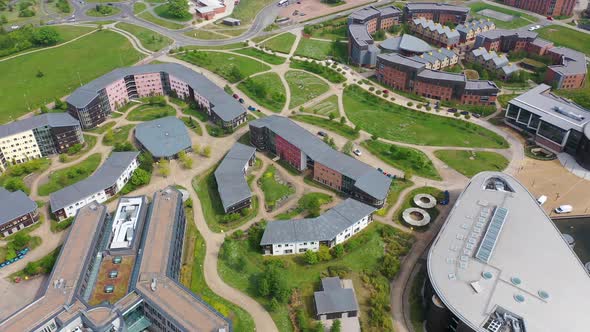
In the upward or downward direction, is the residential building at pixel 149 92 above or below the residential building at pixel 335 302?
above

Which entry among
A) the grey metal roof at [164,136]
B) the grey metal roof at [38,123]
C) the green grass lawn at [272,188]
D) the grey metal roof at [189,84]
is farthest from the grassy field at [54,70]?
the green grass lawn at [272,188]

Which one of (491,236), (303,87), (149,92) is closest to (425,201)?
(491,236)

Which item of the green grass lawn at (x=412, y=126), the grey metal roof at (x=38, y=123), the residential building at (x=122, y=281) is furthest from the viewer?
the green grass lawn at (x=412, y=126)

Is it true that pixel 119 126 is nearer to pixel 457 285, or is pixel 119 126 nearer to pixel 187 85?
pixel 187 85

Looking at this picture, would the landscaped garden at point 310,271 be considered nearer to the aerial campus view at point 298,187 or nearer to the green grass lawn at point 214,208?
the aerial campus view at point 298,187

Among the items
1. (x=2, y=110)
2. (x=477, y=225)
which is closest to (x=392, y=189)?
(x=477, y=225)
